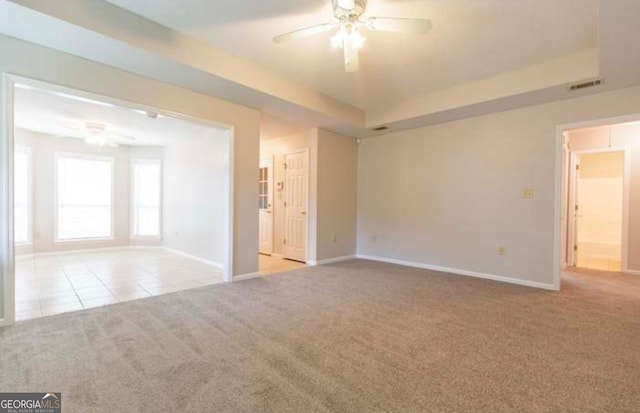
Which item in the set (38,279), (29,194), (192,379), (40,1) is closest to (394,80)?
(40,1)

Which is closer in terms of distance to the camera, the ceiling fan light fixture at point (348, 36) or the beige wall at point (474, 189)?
the ceiling fan light fixture at point (348, 36)

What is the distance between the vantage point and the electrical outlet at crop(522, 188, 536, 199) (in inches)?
162

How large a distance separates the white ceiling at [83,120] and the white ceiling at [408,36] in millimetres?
1392

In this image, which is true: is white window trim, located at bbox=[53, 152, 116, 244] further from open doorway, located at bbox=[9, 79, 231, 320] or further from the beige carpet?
the beige carpet

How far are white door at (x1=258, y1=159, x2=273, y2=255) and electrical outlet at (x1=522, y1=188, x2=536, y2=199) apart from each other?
465 cm

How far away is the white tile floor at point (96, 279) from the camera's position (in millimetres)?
3266

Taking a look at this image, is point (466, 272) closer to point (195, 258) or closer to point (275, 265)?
point (275, 265)

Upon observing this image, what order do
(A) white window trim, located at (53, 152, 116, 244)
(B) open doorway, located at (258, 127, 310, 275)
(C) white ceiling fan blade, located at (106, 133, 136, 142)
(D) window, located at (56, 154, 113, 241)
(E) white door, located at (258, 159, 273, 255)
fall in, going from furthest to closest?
1. (E) white door, located at (258, 159, 273, 255)
2. (D) window, located at (56, 154, 113, 241)
3. (A) white window trim, located at (53, 152, 116, 244)
4. (C) white ceiling fan blade, located at (106, 133, 136, 142)
5. (B) open doorway, located at (258, 127, 310, 275)

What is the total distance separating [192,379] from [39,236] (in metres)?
6.57

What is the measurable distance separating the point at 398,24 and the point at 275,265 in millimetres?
4273

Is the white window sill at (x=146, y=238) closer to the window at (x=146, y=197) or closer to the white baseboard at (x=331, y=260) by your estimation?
the window at (x=146, y=197)

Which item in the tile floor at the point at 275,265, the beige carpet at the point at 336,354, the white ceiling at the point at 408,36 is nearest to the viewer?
the beige carpet at the point at 336,354

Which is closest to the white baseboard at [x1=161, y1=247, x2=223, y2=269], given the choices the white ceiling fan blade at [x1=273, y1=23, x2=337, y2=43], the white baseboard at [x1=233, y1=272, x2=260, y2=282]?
the white baseboard at [x1=233, y1=272, x2=260, y2=282]

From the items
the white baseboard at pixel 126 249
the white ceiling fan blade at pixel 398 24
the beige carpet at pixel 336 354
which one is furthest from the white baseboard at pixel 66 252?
the white ceiling fan blade at pixel 398 24
